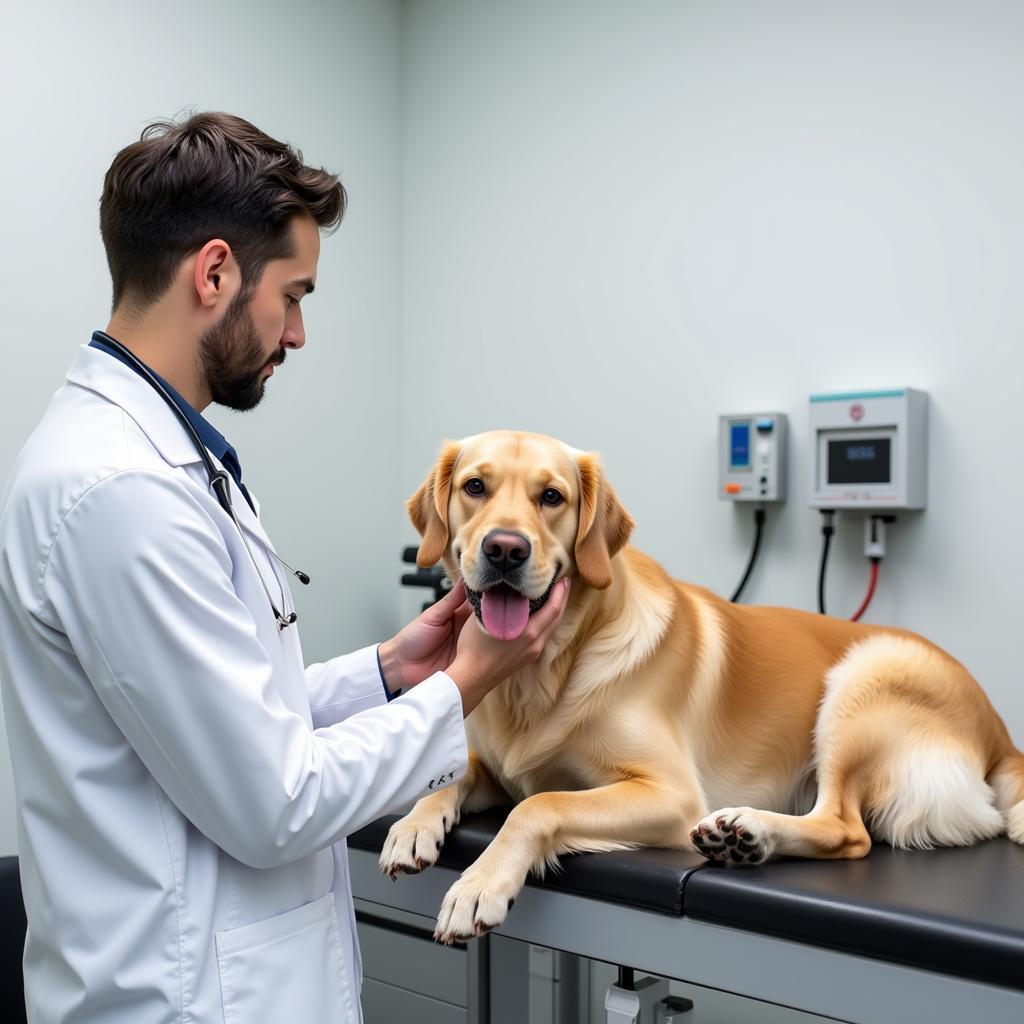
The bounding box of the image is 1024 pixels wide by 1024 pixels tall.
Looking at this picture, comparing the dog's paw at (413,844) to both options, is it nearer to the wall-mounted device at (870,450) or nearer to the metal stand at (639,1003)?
the metal stand at (639,1003)

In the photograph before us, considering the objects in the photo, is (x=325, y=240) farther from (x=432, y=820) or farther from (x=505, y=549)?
(x=432, y=820)

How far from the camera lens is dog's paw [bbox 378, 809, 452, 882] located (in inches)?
57.6

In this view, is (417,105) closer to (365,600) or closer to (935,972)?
(365,600)

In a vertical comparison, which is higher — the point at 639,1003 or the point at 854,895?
the point at 854,895

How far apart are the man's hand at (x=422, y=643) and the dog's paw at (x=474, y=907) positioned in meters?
0.35

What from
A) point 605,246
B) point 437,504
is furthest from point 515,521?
point 605,246

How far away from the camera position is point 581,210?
319 cm

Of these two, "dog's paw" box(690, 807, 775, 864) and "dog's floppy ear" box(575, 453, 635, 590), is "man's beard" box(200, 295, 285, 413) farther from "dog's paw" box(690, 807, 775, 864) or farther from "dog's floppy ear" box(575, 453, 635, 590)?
"dog's paw" box(690, 807, 775, 864)

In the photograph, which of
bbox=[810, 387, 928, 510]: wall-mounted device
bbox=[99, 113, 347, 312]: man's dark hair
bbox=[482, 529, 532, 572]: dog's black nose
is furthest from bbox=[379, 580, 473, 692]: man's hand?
bbox=[810, 387, 928, 510]: wall-mounted device

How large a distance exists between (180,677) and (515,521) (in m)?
0.65

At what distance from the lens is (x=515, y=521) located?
1508 millimetres

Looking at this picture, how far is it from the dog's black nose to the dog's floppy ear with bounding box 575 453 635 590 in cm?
16

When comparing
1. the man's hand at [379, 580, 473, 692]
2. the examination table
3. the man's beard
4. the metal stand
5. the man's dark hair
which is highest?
the man's dark hair

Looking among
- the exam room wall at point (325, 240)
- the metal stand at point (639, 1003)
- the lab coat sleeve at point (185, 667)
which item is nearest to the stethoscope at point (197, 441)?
the lab coat sleeve at point (185, 667)
